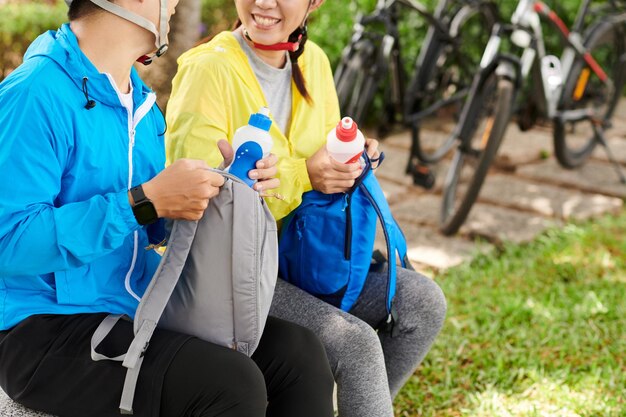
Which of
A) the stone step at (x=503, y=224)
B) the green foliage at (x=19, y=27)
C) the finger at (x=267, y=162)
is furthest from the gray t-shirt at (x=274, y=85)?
the green foliage at (x=19, y=27)

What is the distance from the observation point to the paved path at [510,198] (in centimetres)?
461

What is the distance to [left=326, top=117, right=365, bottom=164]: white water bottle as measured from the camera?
2258 millimetres

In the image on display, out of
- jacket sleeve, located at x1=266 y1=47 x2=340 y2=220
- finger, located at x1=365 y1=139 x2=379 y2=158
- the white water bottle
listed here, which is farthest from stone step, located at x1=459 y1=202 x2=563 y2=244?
the white water bottle

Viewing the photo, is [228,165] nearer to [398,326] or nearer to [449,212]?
[398,326]

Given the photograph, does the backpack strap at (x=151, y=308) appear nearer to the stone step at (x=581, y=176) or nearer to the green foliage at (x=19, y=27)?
the green foliage at (x=19, y=27)

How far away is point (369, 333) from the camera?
7.41ft

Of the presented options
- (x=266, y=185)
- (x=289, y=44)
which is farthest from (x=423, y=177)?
(x=266, y=185)

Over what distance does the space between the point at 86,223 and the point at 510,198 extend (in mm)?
3992

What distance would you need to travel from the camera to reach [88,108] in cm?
186

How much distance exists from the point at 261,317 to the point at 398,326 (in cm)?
68

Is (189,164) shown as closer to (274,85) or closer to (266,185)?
(266,185)

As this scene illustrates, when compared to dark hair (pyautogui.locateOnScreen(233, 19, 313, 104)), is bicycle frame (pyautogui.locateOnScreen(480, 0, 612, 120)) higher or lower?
lower

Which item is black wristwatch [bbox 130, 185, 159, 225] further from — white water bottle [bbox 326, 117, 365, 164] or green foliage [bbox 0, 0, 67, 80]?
green foliage [bbox 0, 0, 67, 80]

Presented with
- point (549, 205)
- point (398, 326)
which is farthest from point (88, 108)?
point (549, 205)
